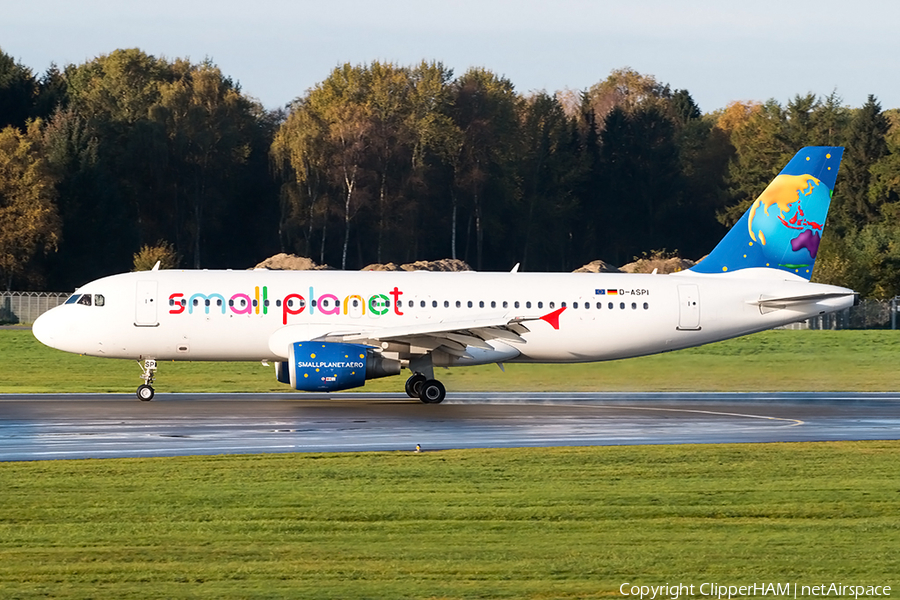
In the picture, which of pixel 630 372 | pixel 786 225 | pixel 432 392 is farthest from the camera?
pixel 630 372

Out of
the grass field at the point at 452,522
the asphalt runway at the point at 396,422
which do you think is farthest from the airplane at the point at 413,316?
the grass field at the point at 452,522

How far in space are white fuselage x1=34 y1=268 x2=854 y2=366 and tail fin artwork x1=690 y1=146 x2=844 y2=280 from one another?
47cm

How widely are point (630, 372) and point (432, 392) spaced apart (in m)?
7.54

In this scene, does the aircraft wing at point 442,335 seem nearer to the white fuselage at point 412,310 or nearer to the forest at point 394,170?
the white fuselage at point 412,310

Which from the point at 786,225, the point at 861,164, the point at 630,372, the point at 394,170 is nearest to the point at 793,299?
the point at 786,225

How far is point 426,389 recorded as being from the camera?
30188 mm

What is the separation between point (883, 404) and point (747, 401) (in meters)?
3.43

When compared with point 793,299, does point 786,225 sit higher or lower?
higher

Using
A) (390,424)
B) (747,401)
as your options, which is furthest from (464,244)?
(390,424)

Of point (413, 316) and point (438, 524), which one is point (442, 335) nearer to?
point (413, 316)

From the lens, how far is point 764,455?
19547 mm

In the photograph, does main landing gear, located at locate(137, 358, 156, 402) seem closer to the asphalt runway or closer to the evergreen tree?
the asphalt runway

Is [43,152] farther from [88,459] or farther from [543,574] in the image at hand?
[543,574]

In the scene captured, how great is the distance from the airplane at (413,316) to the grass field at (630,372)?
2.79 metres
